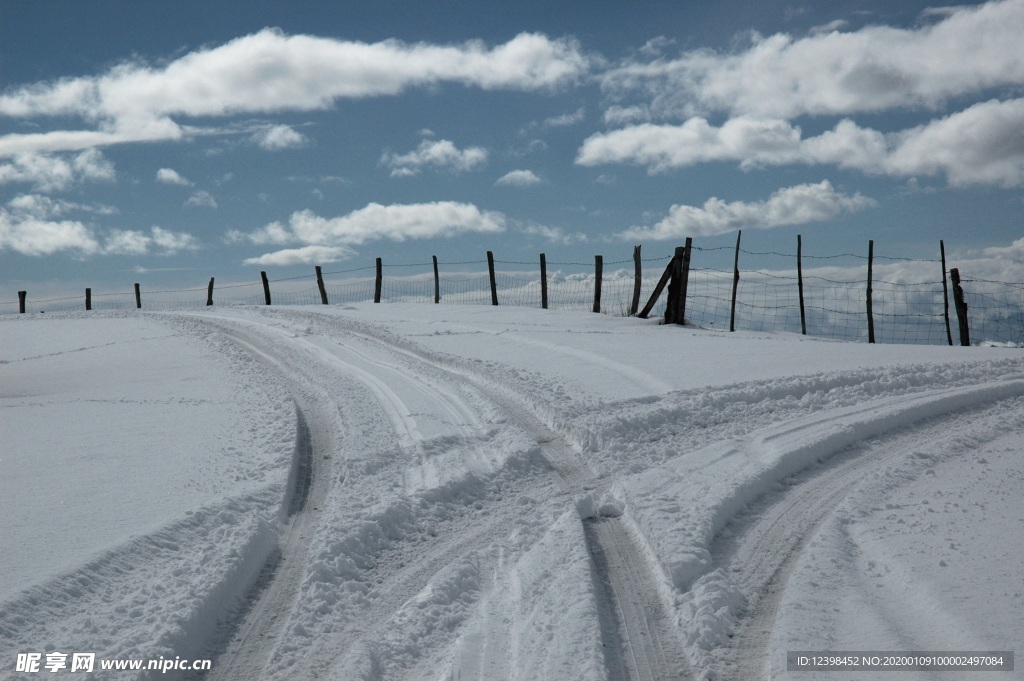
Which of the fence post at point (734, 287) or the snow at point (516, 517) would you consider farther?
the fence post at point (734, 287)

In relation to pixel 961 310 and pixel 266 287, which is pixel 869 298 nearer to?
pixel 961 310

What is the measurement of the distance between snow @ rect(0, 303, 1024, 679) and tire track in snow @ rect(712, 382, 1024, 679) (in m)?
0.02

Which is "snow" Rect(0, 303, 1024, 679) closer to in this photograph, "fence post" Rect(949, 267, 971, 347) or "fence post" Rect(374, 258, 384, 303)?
"fence post" Rect(949, 267, 971, 347)

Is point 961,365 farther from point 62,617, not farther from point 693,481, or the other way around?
point 62,617

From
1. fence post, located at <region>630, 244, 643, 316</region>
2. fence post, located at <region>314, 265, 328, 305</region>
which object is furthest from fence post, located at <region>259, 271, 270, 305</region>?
fence post, located at <region>630, 244, 643, 316</region>

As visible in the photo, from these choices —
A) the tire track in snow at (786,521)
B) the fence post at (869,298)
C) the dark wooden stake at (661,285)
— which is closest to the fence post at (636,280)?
the dark wooden stake at (661,285)

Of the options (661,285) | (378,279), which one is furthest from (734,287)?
A: (378,279)

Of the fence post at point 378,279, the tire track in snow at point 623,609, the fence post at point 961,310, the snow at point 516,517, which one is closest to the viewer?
the tire track in snow at point 623,609

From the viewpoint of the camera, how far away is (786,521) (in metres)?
4.98

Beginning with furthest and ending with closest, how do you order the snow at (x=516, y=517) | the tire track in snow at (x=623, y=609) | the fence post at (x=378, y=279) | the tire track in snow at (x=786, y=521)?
the fence post at (x=378, y=279) < the tire track in snow at (x=786, y=521) < the snow at (x=516, y=517) < the tire track in snow at (x=623, y=609)

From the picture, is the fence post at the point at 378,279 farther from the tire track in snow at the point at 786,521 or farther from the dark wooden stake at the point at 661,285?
the tire track in snow at the point at 786,521

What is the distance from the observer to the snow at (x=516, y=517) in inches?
139

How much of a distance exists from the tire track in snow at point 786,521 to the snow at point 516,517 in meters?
0.02

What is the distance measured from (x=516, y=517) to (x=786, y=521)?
191cm
